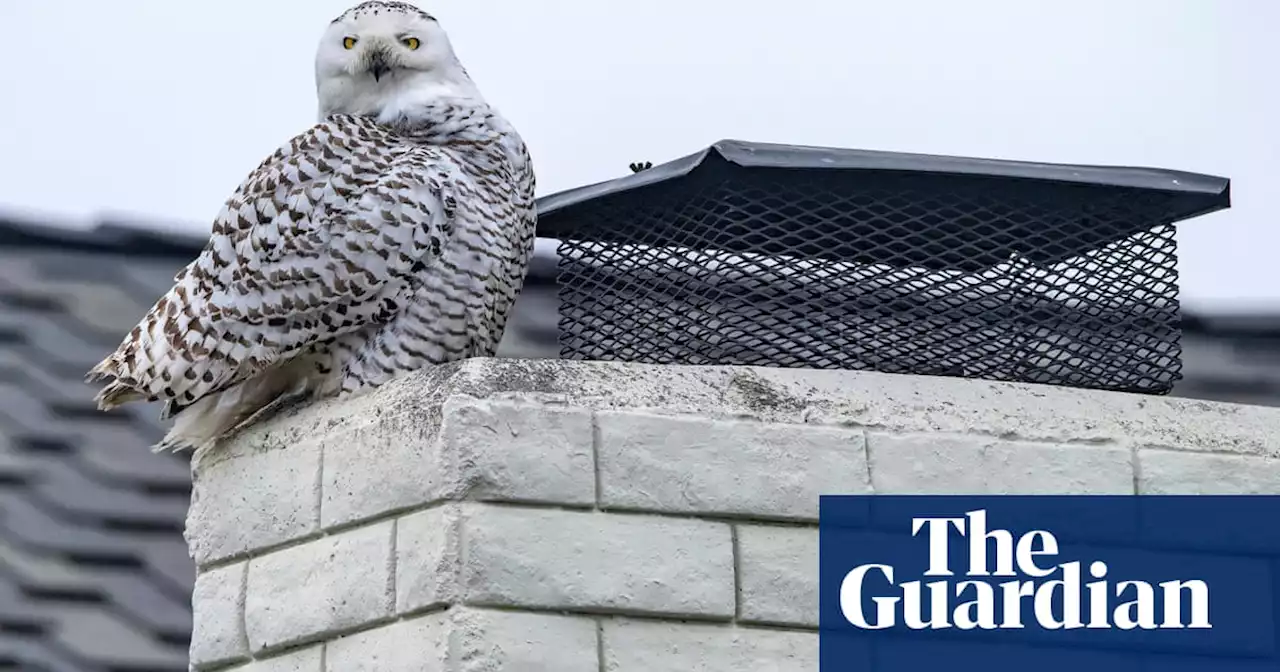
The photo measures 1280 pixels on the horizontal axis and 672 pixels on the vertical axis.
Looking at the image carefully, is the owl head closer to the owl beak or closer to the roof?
the owl beak

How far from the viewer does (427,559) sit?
2932 millimetres

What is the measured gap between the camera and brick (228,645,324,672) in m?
3.10

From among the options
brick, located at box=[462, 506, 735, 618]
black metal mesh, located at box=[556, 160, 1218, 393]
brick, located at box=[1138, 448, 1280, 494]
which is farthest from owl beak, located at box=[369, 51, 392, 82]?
brick, located at box=[1138, 448, 1280, 494]

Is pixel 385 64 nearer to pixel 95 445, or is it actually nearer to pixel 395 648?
pixel 395 648

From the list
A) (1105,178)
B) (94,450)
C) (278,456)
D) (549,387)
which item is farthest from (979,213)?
(94,450)

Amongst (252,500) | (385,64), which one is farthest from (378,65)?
(252,500)

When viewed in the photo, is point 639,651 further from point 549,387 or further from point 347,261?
point 347,261

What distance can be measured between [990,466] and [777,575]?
372 mm

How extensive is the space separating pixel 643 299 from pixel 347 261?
445 millimetres

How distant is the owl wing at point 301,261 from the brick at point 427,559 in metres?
0.44

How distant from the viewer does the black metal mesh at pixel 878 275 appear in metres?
3.28

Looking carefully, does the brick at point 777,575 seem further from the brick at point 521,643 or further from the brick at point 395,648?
the brick at point 395,648

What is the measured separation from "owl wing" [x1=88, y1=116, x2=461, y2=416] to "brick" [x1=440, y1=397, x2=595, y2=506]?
15.9 inches

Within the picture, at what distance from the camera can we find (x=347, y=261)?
3285mm
